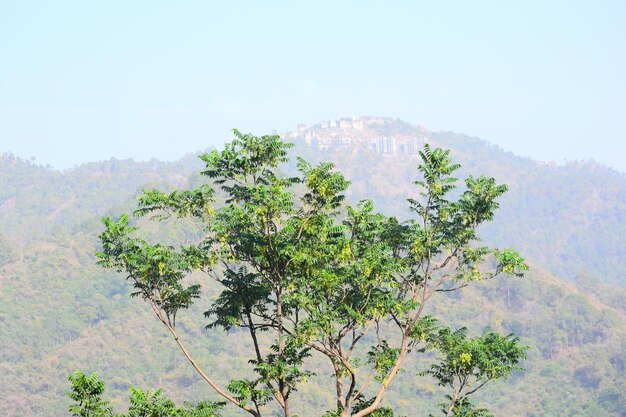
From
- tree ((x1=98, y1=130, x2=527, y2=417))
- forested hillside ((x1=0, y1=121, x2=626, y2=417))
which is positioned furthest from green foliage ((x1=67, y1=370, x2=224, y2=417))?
forested hillside ((x1=0, y1=121, x2=626, y2=417))

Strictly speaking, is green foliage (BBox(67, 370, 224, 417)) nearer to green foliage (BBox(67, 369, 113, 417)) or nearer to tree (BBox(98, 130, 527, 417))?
green foliage (BBox(67, 369, 113, 417))

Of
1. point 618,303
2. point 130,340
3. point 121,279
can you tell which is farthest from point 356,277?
point 618,303

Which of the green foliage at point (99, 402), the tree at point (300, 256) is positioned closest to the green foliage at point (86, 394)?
the green foliage at point (99, 402)

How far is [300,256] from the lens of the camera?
50.0 feet

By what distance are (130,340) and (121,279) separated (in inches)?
709

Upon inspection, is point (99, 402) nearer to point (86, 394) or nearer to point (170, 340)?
point (86, 394)

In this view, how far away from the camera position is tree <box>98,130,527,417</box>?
15.6 m

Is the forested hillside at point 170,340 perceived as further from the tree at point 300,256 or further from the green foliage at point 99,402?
the green foliage at point 99,402

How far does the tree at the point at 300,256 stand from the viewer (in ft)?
51.3

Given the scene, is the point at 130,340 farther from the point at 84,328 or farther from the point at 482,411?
the point at 482,411

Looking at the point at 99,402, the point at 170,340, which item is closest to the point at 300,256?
the point at 99,402

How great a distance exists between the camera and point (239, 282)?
16688 mm

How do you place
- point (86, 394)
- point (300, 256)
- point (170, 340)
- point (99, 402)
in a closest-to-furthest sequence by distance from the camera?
1. point (86, 394)
2. point (99, 402)
3. point (300, 256)
4. point (170, 340)

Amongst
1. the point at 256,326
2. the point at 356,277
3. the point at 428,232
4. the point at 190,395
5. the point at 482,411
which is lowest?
the point at 190,395
